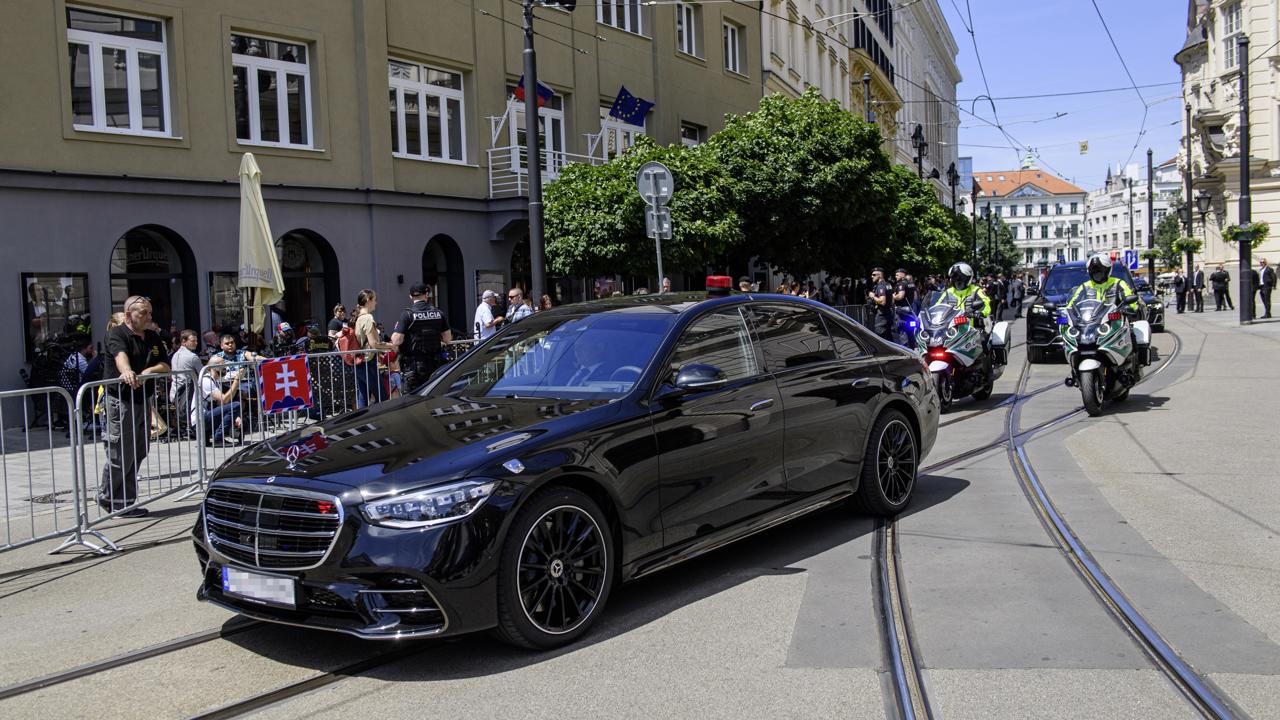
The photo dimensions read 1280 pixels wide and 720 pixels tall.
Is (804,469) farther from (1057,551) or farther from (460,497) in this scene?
(460,497)

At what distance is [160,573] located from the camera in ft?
21.5

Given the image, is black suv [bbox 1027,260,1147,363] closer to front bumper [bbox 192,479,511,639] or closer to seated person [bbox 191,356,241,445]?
seated person [bbox 191,356,241,445]

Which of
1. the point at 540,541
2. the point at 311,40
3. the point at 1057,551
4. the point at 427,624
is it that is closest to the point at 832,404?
the point at 1057,551

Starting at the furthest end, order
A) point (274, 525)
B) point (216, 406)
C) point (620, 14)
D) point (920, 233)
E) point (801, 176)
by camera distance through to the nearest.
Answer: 1. point (920, 233)
2. point (620, 14)
3. point (801, 176)
4. point (216, 406)
5. point (274, 525)

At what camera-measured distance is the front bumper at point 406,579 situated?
14.1 feet

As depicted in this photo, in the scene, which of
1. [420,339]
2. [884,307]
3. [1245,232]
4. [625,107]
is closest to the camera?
[420,339]

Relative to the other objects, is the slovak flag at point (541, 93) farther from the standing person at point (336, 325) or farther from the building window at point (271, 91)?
the standing person at point (336, 325)

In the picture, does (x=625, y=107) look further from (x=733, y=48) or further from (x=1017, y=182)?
(x=1017, y=182)

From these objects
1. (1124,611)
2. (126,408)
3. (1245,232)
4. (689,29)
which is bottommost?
(1124,611)

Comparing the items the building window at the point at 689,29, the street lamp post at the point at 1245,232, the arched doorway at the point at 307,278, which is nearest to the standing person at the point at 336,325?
the arched doorway at the point at 307,278

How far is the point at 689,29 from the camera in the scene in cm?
3156

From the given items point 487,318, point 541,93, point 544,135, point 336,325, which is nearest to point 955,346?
point 487,318

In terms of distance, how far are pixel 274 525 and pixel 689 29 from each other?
29.1 metres

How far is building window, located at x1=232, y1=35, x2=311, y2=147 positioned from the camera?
58.7 ft
